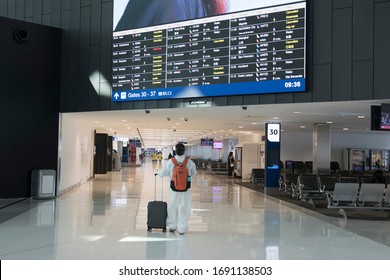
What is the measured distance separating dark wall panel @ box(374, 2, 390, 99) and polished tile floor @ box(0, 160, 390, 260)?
3.29 meters

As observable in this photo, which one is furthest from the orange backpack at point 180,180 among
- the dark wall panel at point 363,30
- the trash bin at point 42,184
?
the trash bin at point 42,184

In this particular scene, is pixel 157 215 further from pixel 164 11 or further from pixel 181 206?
pixel 164 11

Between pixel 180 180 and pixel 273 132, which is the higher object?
pixel 273 132

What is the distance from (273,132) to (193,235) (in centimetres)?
1187

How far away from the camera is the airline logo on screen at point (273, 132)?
19062mm

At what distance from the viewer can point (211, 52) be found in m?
12.3

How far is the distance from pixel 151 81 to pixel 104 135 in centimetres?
1831

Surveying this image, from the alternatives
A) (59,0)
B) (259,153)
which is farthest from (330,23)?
(259,153)

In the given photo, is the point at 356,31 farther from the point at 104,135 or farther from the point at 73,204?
the point at 104,135

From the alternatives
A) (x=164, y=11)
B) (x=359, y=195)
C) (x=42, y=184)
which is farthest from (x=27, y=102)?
(x=359, y=195)

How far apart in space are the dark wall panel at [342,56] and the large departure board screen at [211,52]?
791 mm

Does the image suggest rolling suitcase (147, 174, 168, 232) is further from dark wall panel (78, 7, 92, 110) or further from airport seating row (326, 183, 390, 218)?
dark wall panel (78, 7, 92, 110)

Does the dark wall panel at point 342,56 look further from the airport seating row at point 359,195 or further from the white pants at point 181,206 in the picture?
the white pants at point 181,206
